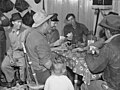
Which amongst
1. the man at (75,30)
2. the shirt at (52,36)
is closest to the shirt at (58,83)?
the shirt at (52,36)

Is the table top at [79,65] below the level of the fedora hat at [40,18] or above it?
below

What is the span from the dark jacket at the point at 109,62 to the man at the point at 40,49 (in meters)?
0.55

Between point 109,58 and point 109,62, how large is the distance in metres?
0.06

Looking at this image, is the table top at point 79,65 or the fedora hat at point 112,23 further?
the table top at point 79,65

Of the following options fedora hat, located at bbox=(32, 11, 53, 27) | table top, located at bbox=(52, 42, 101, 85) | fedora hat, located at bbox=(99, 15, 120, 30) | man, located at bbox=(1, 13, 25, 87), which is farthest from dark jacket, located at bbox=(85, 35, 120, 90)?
man, located at bbox=(1, 13, 25, 87)

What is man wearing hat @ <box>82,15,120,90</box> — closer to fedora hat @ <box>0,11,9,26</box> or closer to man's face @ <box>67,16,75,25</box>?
man's face @ <box>67,16,75,25</box>

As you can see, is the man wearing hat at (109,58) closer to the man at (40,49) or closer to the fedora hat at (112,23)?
the fedora hat at (112,23)

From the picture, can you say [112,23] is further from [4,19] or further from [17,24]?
[4,19]

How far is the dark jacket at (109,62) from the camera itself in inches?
96.8

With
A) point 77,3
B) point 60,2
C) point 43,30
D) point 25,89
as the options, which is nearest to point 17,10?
point 60,2

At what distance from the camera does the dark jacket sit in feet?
8.07

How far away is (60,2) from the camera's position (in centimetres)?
582

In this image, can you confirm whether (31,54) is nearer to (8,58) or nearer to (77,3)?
(8,58)

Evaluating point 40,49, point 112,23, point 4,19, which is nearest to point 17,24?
point 4,19
